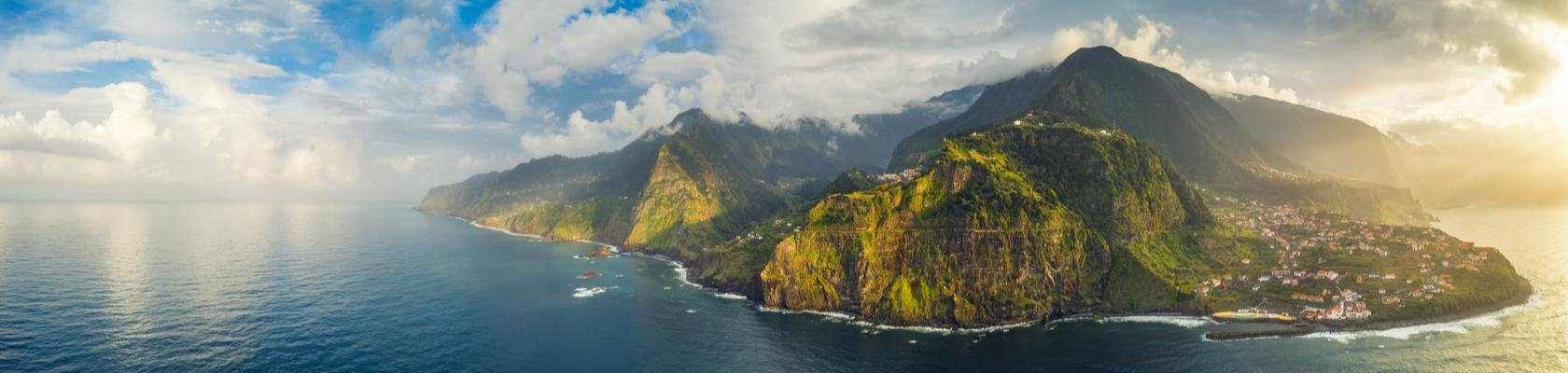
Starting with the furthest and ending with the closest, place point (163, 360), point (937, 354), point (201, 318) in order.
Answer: point (201, 318), point (937, 354), point (163, 360)

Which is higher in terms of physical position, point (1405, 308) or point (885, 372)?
point (1405, 308)

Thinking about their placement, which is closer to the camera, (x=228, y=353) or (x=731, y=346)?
(x=228, y=353)

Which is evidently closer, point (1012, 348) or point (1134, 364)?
point (1134, 364)

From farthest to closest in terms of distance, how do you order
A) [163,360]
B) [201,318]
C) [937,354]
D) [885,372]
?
[201,318] < [937,354] < [885,372] < [163,360]

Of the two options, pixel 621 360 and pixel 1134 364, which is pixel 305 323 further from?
pixel 1134 364

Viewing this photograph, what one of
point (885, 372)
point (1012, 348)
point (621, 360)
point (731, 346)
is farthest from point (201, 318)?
point (1012, 348)

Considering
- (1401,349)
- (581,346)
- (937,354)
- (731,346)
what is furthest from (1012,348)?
(581,346)

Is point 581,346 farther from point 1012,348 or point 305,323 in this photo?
point 1012,348

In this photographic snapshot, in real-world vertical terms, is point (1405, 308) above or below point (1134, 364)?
above

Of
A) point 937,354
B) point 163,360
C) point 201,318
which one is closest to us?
point 163,360
